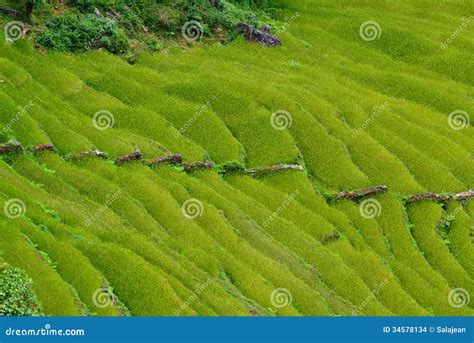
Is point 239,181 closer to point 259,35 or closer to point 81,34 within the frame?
point 81,34

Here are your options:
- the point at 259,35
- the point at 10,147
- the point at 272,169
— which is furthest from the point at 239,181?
the point at 259,35

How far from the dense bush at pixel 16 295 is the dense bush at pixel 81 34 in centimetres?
3970

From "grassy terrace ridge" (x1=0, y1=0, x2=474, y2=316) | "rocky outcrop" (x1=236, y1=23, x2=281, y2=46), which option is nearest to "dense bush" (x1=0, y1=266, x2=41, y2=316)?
"grassy terrace ridge" (x1=0, y1=0, x2=474, y2=316)

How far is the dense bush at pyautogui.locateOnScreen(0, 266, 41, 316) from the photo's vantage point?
4338 centimetres

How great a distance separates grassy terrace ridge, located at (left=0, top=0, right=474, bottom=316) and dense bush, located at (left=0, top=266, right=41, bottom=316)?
11 cm

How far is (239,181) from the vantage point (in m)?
74.6

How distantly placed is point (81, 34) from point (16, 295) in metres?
43.7

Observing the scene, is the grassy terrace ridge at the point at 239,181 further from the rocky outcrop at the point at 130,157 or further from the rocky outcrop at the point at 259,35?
the rocky outcrop at the point at 259,35

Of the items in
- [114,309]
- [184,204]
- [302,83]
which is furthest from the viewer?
[302,83]

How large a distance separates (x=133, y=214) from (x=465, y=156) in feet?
126

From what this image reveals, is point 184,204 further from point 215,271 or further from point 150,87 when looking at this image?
point 150,87

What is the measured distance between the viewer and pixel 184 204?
216 feet

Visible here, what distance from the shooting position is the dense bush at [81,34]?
270 feet

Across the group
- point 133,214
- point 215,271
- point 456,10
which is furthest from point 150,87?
point 456,10
